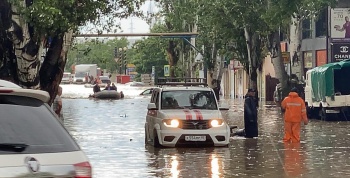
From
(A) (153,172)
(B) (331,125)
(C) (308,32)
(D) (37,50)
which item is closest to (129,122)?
(B) (331,125)

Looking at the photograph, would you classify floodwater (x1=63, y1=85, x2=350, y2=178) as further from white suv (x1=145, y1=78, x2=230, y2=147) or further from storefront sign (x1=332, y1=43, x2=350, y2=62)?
storefront sign (x1=332, y1=43, x2=350, y2=62)

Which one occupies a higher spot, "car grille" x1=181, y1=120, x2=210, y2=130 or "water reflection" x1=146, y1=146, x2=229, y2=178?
"car grille" x1=181, y1=120, x2=210, y2=130

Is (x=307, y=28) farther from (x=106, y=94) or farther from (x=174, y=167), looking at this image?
(x=174, y=167)

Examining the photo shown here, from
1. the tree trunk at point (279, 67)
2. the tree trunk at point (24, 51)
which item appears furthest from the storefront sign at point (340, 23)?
the tree trunk at point (24, 51)

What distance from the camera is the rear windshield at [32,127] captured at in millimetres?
6055

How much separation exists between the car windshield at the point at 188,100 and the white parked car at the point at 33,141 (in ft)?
47.9

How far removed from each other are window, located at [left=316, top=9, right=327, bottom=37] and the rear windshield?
45223 mm

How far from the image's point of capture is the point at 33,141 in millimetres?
6109

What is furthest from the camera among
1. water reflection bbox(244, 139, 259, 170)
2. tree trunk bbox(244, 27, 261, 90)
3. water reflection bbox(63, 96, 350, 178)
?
tree trunk bbox(244, 27, 261, 90)

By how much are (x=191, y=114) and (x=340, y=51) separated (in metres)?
30.6

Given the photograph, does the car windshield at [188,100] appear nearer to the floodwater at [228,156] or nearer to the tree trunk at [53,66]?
the floodwater at [228,156]

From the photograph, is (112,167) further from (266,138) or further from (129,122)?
(129,122)

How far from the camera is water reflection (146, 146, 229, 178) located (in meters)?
15.7

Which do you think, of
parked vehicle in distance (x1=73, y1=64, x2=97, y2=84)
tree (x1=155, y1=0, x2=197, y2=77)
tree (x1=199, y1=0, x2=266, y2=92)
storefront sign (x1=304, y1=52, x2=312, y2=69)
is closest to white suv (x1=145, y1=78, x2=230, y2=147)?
tree (x1=199, y1=0, x2=266, y2=92)
